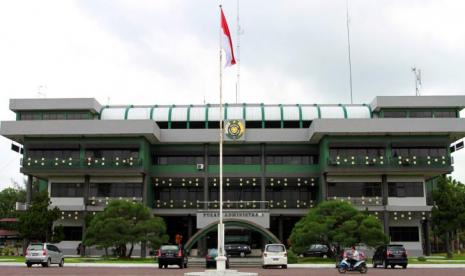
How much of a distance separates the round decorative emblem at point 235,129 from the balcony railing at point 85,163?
9.81 m

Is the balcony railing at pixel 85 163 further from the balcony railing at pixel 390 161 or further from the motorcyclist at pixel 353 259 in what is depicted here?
the motorcyclist at pixel 353 259

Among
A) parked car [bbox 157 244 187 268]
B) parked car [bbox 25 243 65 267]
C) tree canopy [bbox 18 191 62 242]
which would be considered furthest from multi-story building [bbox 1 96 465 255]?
parked car [bbox 25 243 65 267]

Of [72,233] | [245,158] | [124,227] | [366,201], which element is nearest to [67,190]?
Answer: [72,233]

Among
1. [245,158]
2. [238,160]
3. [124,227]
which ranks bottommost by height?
[124,227]

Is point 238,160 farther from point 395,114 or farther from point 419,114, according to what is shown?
point 419,114

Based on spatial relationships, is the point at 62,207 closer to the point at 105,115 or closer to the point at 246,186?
the point at 105,115

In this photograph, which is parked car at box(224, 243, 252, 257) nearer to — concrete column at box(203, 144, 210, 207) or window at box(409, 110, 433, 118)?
concrete column at box(203, 144, 210, 207)

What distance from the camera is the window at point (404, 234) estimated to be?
193ft

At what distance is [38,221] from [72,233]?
878 cm

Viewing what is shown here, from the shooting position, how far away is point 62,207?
58.0m

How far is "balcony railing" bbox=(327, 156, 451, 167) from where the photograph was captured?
56.5 metres

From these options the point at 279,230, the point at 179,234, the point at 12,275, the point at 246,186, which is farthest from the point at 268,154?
the point at 12,275

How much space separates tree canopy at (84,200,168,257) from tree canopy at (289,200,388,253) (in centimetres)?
1184

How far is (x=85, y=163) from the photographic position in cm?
5778
